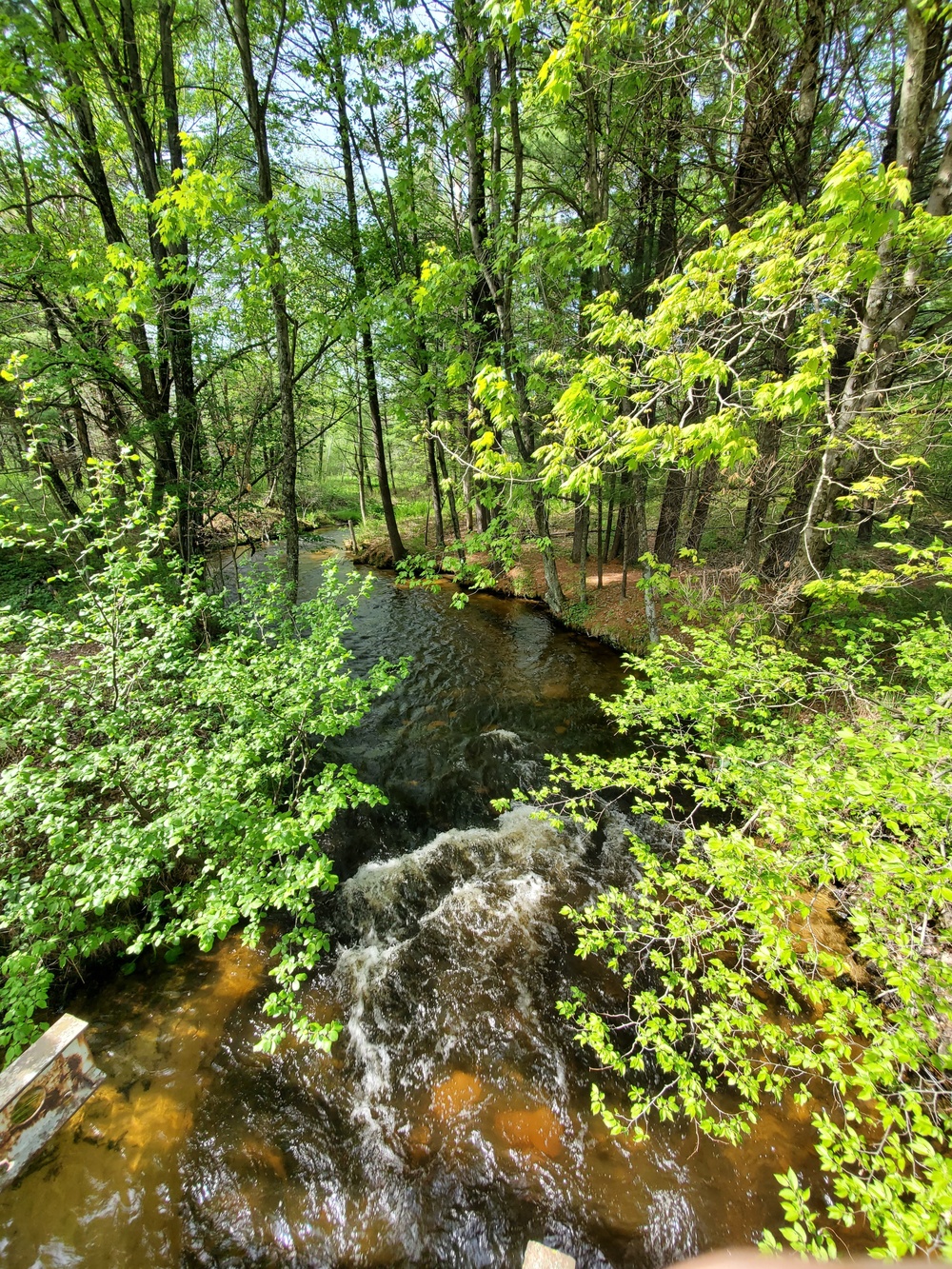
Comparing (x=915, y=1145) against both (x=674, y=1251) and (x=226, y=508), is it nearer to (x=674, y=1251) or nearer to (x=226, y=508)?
(x=674, y=1251)

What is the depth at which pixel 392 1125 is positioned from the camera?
3.14 meters

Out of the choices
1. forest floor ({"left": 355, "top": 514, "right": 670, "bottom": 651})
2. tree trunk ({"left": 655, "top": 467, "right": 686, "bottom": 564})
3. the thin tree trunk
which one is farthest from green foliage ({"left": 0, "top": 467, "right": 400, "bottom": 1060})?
tree trunk ({"left": 655, "top": 467, "right": 686, "bottom": 564})

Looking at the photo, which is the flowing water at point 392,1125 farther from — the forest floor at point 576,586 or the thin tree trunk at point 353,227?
the thin tree trunk at point 353,227

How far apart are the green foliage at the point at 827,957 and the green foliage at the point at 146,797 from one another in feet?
7.35

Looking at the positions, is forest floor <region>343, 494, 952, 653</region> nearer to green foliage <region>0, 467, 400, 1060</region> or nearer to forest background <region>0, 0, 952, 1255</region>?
forest background <region>0, 0, 952, 1255</region>

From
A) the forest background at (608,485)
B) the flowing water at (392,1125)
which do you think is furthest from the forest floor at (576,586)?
the flowing water at (392,1125)

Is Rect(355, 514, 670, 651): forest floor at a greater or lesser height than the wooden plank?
greater

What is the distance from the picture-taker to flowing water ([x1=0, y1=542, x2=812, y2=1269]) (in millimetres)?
2668

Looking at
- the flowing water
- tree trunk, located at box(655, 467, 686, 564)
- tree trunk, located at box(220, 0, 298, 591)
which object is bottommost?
the flowing water

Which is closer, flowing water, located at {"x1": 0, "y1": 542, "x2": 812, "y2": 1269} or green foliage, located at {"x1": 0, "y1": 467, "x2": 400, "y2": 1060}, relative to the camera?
flowing water, located at {"x1": 0, "y1": 542, "x2": 812, "y2": 1269}

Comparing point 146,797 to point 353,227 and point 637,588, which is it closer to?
point 637,588

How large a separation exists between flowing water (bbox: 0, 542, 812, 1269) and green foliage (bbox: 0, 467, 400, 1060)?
0.56 m

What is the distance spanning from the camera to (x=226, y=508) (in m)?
7.63

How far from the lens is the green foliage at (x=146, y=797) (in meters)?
2.91
